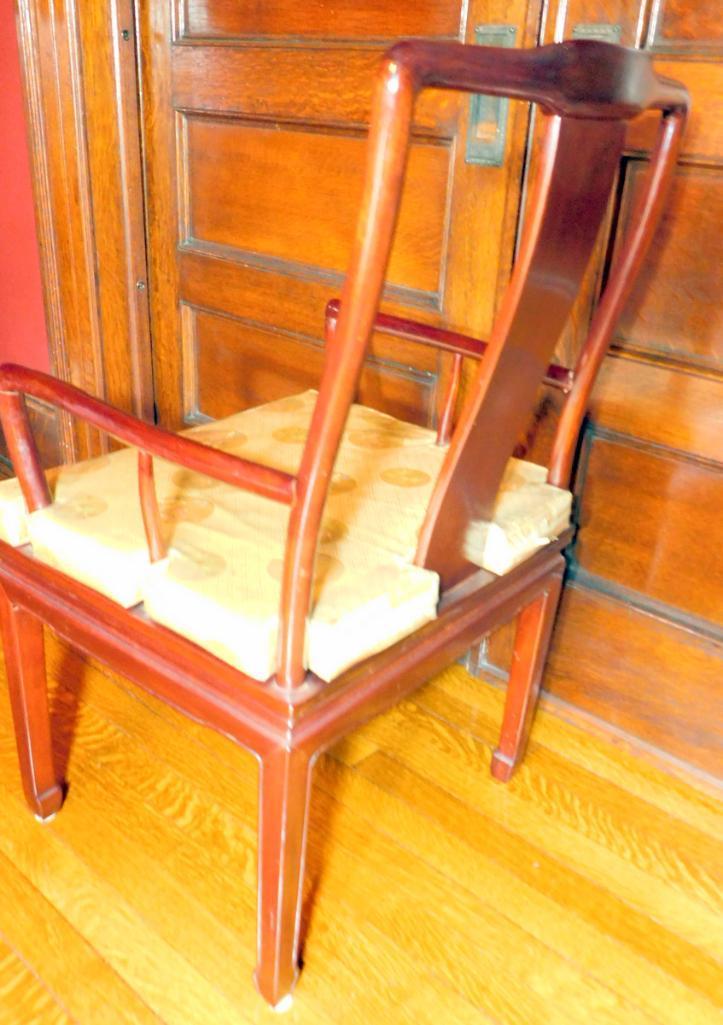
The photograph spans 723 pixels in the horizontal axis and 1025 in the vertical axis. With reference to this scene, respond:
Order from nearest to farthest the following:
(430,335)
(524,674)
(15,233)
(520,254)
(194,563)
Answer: (520,254) → (194,563) → (430,335) → (524,674) → (15,233)

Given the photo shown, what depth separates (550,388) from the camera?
4.95 feet

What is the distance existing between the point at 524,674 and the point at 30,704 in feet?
2.43

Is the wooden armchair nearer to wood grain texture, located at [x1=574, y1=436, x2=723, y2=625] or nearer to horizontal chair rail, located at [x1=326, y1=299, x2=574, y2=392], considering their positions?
horizontal chair rail, located at [x1=326, y1=299, x2=574, y2=392]

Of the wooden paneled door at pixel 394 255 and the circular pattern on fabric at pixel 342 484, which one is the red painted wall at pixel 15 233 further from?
the circular pattern on fabric at pixel 342 484

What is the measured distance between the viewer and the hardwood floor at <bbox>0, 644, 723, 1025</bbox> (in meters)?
1.16

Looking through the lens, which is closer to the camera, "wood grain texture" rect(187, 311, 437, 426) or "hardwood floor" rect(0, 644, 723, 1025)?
"hardwood floor" rect(0, 644, 723, 1025)

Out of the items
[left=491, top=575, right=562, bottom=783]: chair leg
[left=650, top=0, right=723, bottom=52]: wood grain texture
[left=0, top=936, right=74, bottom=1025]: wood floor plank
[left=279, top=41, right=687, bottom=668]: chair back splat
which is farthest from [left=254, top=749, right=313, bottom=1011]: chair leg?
[left=650, top=0, right=723, bottom=52]: wood grain texture

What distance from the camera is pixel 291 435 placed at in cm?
137

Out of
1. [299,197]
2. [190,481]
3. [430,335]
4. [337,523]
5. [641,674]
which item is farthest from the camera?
[299,197]

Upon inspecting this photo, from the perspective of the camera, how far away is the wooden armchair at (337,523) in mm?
804

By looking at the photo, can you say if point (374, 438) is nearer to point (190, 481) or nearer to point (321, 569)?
point (190, 481)

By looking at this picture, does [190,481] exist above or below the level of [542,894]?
above

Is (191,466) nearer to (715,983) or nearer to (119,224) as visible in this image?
(715,983)

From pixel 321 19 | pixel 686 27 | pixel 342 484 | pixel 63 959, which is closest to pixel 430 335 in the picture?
pixel 342 484
